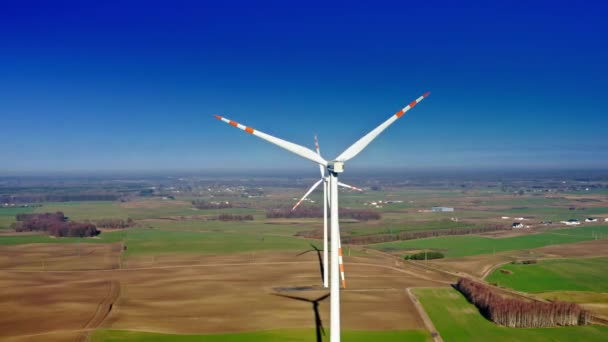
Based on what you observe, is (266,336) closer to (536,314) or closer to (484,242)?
(536,314)

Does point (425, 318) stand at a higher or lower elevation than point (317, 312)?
lower

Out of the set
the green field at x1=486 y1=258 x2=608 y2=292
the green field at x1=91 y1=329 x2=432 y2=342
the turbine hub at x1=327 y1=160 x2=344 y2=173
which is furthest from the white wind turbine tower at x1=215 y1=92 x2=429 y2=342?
the green field at x1=486 y1=258 x2=608 y2=292

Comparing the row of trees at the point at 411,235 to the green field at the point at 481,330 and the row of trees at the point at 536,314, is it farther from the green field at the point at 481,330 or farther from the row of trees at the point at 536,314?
the row of trees at the point at 536,314

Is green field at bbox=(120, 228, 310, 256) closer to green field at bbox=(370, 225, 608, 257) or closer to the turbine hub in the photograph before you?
green field at bbox=(370, 225, 608, 257)

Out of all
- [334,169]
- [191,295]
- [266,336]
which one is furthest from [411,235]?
[334,169]

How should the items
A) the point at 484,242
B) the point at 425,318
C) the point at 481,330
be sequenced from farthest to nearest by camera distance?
the point at 484,242, the point at 425,318, the point at 481,330
